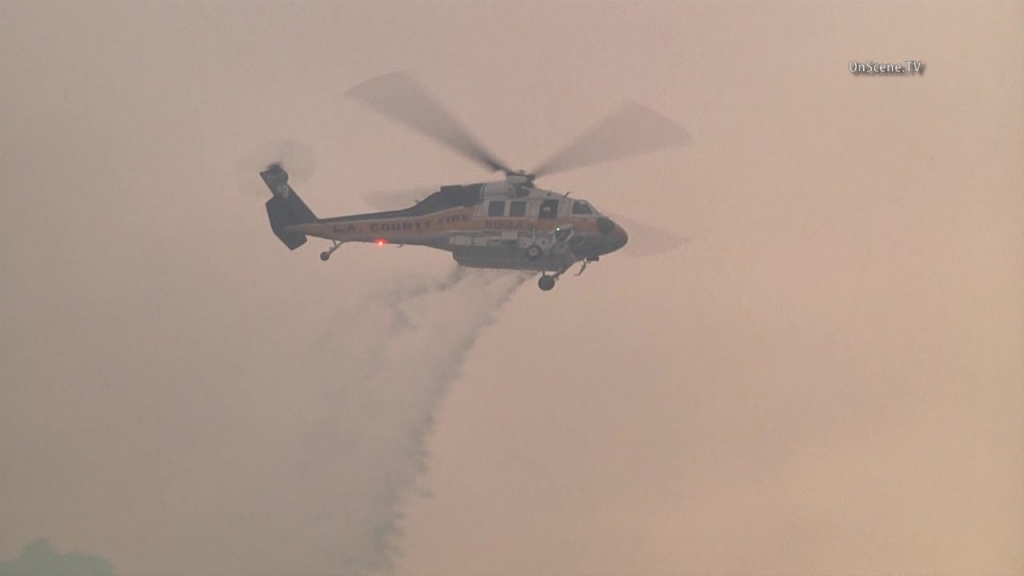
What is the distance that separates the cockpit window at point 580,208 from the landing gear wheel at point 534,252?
7.2 inches

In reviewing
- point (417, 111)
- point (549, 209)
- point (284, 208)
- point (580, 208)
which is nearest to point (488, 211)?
point (549, 209)

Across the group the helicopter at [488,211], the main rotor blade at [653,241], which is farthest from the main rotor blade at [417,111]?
the main rotor blade at [653,241]

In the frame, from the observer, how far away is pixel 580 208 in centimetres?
360

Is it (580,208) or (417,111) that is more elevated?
(417,111)

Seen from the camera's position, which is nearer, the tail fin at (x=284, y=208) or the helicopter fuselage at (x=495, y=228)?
the helicopter fuselage at (x=495, y=228)

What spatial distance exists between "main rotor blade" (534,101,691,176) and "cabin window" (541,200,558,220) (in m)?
0.12

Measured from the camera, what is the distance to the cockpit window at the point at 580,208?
11.8 feet

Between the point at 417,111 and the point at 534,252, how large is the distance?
0.68 metres

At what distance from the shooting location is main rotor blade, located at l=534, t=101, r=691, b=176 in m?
3.64

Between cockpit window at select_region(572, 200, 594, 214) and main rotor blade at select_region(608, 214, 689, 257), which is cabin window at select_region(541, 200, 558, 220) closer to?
cockpit window at select_region(572, 200, 594, 214)

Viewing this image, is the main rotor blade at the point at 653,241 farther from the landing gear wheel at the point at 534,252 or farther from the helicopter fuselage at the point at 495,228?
the landing gear wheel at the point at 534,252

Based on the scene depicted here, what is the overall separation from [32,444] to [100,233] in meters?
0.83
